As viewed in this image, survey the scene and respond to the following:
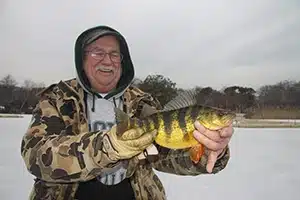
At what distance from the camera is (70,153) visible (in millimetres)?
1247

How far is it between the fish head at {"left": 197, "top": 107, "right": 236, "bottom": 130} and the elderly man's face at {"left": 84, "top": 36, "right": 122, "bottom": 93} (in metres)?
0.73

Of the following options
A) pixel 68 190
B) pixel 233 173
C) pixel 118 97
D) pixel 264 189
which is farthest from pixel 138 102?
pixel 233 173

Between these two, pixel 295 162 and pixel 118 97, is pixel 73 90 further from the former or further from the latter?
pixel 295 162

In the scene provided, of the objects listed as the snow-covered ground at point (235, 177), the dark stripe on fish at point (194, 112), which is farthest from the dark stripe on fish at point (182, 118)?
the snow-covered ground at point (235, 177)

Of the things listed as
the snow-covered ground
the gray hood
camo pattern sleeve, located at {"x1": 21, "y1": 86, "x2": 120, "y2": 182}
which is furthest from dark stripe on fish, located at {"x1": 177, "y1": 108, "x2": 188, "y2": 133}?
the snow-covered ground

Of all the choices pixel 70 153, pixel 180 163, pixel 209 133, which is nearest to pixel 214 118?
pixel 209 133

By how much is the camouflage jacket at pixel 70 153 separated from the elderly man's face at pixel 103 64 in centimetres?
8

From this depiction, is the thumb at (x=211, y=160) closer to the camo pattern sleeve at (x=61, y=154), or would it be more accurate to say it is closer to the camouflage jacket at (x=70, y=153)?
the camouflage jacket at (x=70, y=153)

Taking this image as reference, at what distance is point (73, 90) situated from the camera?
1.70 metres

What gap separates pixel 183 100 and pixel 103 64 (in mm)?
599

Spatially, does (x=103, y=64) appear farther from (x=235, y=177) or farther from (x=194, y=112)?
(x=235, y=177)

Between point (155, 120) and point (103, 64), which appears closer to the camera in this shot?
point (155, 120)

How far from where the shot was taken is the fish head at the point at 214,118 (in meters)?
1.21

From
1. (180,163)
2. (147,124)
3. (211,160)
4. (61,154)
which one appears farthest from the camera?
(180,163)
